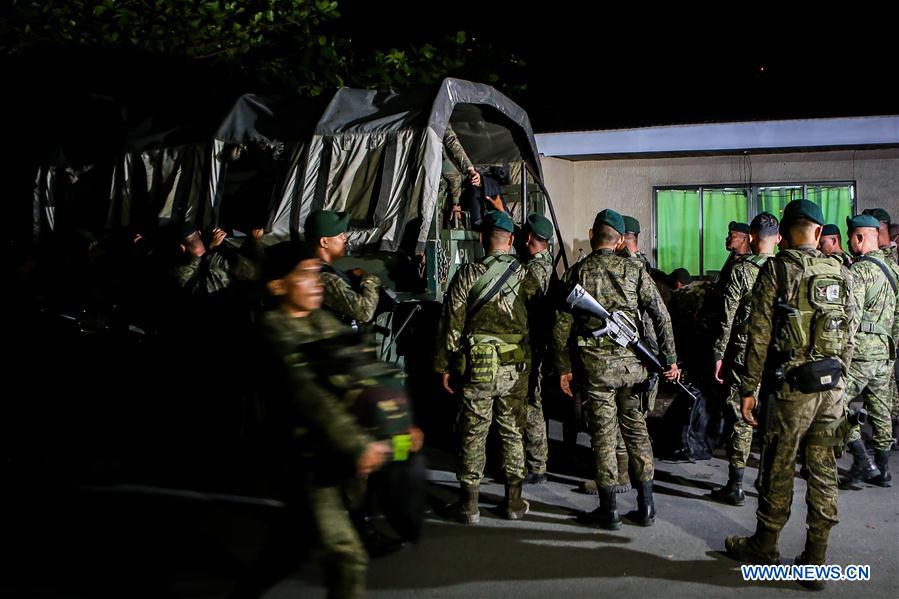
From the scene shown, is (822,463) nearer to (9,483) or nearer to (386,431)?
(386,431)

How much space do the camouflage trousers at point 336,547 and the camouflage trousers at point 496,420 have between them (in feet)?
7.62

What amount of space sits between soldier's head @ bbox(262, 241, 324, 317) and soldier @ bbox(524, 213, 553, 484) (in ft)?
8.79

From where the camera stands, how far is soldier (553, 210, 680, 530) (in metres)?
5.51

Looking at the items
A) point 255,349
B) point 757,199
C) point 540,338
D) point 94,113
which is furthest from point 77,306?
point 757,199

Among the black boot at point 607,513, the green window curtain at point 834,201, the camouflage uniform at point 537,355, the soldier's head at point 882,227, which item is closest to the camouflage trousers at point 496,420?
the camouflage uniform at point 537,355

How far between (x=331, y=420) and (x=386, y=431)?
23 cm

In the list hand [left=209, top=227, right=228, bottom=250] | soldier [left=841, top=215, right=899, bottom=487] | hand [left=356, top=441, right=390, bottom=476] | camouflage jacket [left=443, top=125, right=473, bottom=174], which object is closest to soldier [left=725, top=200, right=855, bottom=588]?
soldier [left=841, top=215, right=899, bottom=487]

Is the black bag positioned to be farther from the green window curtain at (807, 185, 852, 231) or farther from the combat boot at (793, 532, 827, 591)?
the green window curtain at (807, 185, 852, 231)

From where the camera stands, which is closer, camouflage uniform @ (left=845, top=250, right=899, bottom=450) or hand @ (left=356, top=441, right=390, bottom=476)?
hand @ (left=356, top=441, right=390, bottom=476)

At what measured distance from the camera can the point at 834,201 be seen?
1093 cm

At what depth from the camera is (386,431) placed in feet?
11.0

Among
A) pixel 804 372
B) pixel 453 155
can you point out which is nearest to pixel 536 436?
pixel 804 372

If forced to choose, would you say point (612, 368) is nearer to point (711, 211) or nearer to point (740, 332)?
point (740, 332)

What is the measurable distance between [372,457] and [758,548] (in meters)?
2.59
